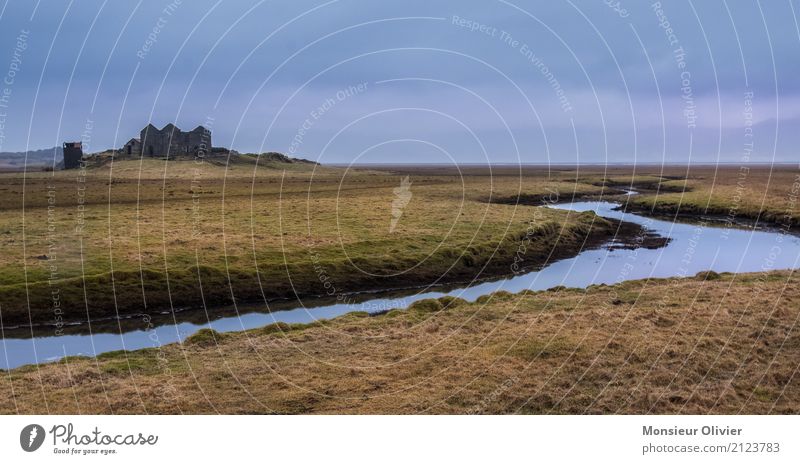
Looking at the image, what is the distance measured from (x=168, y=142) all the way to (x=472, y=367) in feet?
539

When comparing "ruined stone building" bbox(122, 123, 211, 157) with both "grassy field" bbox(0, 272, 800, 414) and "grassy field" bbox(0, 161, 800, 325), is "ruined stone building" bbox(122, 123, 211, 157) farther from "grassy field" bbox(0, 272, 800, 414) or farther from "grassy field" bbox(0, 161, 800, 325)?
"grassy field" bbox(0, 272, 800, 414)

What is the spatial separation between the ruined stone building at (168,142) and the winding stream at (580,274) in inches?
5071

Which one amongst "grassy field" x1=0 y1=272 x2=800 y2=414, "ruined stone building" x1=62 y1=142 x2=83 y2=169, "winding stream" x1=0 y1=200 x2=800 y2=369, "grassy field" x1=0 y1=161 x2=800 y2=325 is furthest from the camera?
"ruined stone building" x1=62 y1=142 x2=83 y2=169

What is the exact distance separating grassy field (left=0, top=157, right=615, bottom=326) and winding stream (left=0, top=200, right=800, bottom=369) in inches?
120

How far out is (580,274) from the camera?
145ft

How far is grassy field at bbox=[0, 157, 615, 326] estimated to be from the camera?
35.1 meters

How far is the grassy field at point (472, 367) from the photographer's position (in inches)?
698

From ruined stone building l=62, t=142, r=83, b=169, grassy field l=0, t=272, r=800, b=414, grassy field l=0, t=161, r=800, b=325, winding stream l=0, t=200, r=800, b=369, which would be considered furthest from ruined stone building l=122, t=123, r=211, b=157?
grassy field l=0, t=272, r=800, b=414

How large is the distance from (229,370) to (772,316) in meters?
22.3

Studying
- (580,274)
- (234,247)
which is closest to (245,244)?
(234,247)

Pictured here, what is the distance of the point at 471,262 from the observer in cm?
4650

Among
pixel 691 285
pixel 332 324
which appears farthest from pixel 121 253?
pixel 691 285

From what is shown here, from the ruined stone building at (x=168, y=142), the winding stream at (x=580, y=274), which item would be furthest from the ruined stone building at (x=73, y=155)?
the winding stream at (x=580, y=274)

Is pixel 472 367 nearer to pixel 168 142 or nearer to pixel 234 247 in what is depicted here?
pixel 234 247
